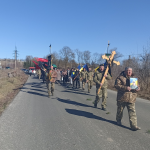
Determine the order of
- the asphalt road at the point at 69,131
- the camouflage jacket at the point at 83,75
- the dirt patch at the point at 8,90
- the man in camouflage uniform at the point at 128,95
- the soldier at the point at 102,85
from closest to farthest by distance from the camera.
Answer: the asphalt road at the point at 69,131
the man in camouflage uniform at the point at 128,95
the soldier at the point at 102,85
the dirt patch at the point at 8,90
the camouflage jacket at the point at 83,75

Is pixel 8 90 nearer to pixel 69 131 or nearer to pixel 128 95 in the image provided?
pixel 69 131

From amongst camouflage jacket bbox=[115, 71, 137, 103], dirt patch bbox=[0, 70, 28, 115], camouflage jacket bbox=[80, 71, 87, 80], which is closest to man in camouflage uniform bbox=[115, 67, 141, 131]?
camouflage jacket bbox=[115, 71, 137, 103]

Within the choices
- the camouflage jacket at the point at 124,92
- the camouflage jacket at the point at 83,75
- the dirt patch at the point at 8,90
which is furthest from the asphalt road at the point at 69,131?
the camouflage jacket at the point at 83,75

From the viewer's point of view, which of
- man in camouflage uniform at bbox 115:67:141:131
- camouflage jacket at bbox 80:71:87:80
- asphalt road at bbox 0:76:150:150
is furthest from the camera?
camouflage jacket at bbox 80:71:87:80

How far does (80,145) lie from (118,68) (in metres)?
19.2

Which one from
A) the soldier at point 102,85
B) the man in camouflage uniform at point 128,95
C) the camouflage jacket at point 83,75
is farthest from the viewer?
the camouflage jacket at point 83,75

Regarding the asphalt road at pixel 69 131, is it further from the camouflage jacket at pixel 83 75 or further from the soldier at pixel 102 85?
the camouflage jacket at pixel 83 75

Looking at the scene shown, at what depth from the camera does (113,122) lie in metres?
5.73

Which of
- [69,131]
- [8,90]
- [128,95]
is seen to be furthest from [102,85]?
[8,90]

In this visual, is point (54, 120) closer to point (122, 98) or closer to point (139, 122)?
point (122, 98)

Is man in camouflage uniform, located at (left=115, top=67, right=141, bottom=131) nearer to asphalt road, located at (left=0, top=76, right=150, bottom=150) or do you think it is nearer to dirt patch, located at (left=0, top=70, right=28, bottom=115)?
asphalt road, located at (left=0, top=76, right=150, bottom=150)

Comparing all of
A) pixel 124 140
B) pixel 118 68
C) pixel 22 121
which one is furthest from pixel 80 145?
pixel 118 68

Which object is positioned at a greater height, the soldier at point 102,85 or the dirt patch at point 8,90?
the soldier at point 102,85

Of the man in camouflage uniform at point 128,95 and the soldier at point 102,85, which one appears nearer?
the man in camouflage uniform at point 128,95
